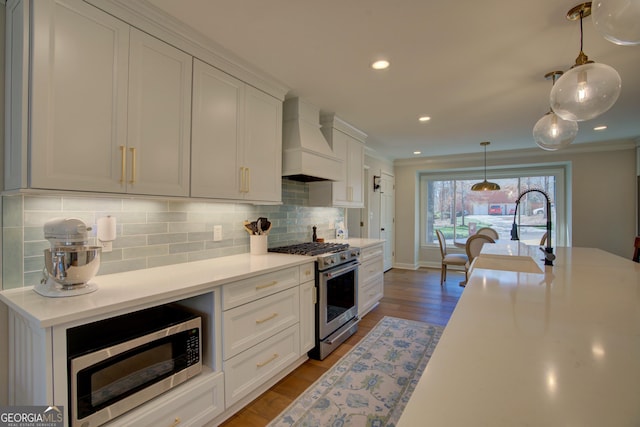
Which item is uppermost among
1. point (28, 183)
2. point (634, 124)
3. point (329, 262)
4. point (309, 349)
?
point (634, 124)

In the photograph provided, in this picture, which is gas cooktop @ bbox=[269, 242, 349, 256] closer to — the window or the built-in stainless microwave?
the built-in stainless microwave

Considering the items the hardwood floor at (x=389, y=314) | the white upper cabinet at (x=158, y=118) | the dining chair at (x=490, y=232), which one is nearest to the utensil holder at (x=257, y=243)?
the white upper cabinet at (x=158, y=118)

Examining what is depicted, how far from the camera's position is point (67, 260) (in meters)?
1.33

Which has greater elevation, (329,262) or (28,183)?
(28,183)

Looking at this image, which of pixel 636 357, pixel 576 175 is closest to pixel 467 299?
pixel 636 357

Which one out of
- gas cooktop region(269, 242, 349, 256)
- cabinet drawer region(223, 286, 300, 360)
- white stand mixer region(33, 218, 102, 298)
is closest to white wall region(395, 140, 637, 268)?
gas cooktop region(269, 242, 349, 256)

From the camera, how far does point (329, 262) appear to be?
2625mm

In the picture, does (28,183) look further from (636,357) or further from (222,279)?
(636,357)

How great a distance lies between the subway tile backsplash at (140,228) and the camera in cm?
146

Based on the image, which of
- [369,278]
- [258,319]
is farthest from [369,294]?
[258,319]

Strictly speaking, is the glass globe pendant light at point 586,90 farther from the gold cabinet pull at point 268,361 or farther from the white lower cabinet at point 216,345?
the gold cabinet pull at point 268,361

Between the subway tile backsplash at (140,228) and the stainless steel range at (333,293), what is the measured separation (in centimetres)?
45

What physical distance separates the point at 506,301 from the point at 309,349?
1.74 meters

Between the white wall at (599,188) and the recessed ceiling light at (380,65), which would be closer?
the recessed ceiling light at (380,65)
